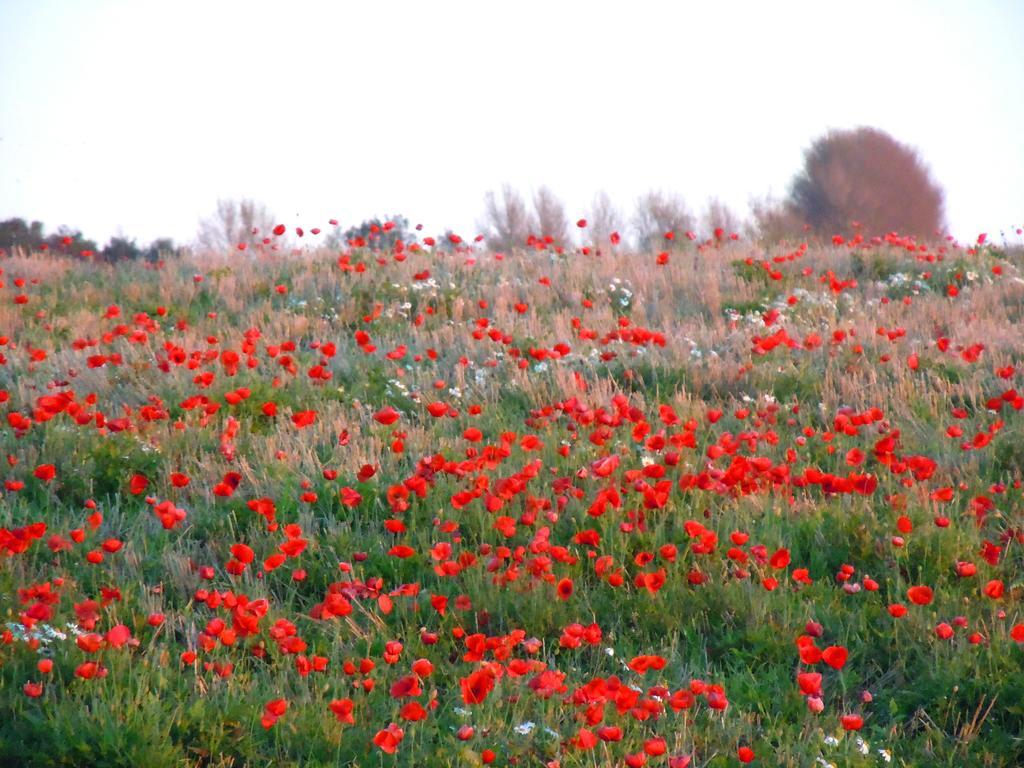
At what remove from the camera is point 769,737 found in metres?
3.18

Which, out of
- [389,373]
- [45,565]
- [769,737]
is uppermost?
[389,373]

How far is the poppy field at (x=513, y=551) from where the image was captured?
3.09 meters

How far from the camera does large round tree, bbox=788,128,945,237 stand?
96.8ft

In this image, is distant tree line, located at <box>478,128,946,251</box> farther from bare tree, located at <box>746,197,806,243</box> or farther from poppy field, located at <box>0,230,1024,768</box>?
poppy field, located at <box>0,230,1024,768</box>

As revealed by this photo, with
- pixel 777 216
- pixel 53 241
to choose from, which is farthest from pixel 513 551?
pixel 777 216

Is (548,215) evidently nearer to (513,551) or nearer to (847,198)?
(847,198)

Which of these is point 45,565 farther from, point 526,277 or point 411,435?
point 526,277

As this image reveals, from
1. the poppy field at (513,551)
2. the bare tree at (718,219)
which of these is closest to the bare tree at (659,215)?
the bare tree at (718,219)

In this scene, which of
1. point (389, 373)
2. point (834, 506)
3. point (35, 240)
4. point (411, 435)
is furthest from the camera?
point (35, 240)

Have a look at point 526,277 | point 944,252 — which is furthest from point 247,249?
point 944,252

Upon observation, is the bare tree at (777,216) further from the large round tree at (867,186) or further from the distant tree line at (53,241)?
the distant tree line at (53,241)

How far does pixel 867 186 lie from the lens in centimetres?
2991

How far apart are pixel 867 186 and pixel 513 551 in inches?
1112

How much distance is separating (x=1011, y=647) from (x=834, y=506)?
1108 millimetres
